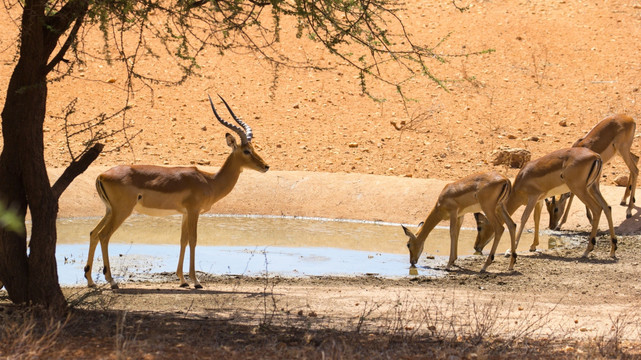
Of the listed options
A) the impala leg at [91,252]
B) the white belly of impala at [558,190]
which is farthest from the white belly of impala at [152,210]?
the white belly of impala at [558,190]

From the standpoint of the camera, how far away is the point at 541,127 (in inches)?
947

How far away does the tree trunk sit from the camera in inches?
309

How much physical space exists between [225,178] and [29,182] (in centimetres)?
374

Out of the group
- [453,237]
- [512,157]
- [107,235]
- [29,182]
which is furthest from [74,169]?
[512,157]

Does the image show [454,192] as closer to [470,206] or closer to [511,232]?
[470,206]

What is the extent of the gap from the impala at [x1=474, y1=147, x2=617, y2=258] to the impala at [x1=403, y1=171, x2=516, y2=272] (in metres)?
0.79

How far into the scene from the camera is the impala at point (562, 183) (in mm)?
13430

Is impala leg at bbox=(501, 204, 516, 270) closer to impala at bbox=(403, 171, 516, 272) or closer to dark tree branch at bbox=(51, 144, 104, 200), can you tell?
impala at bbox=(403, 171, 516, 272)

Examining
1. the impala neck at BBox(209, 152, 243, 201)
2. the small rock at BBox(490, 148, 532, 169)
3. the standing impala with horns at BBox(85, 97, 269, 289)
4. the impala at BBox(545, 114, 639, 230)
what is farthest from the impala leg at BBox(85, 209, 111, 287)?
the small rock at BBox(490, 148, 532, 169)

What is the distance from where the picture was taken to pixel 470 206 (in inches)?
513

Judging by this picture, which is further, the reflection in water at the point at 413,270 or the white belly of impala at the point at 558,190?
the white belly of impala at the point at 558,190

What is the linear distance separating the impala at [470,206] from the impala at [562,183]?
79 cm

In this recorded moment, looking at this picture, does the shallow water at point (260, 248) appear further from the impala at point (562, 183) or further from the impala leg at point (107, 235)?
the impala at point (562, 183)

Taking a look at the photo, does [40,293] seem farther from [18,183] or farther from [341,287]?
[341,287]
